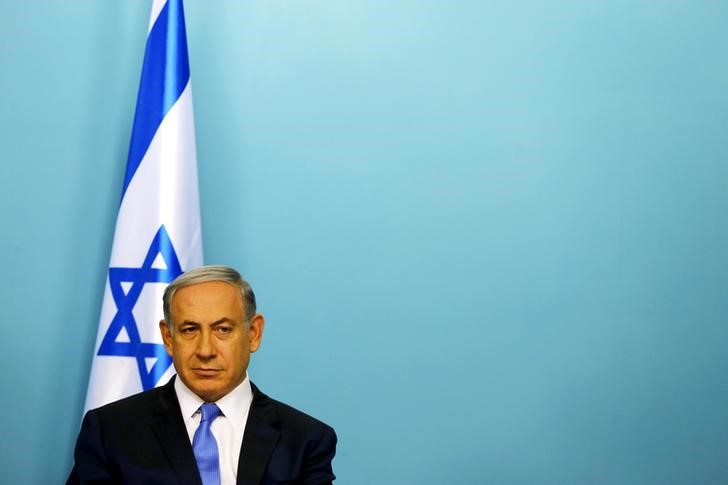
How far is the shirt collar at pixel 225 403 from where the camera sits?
6.33 ft

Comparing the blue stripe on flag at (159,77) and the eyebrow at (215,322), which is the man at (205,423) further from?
the blue stripe on flag at (159,77)

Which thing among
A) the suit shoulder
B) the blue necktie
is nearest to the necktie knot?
the blue necktie

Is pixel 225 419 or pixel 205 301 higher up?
pixel 205 301

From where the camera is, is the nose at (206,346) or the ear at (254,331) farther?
the ear at (254,331)

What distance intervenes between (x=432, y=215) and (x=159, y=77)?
105cm

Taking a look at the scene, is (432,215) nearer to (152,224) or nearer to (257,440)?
(152,224)

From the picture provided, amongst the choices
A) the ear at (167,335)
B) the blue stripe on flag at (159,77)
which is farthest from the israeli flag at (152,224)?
the ear at (167,335)

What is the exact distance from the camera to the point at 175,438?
1871 millimetres

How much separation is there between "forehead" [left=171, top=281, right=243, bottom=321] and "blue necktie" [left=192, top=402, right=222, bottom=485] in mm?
186

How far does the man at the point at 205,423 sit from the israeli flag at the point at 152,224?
100cm

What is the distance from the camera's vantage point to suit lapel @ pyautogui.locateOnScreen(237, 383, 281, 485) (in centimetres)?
186

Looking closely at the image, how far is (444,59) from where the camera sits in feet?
11.3

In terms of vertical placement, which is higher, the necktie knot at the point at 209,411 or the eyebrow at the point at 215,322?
the eyebrow at the point at 215,322

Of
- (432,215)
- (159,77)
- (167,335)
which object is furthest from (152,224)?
(167,335)
